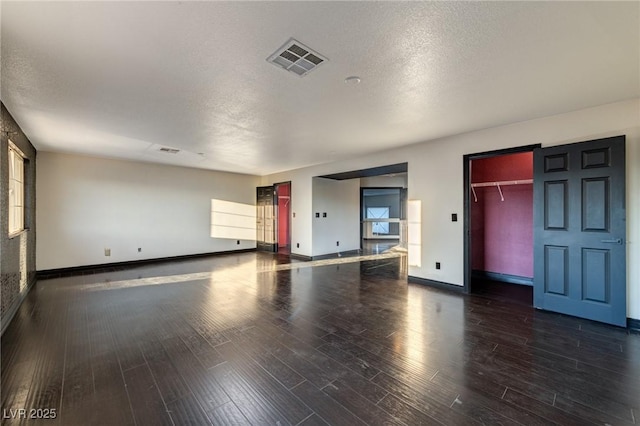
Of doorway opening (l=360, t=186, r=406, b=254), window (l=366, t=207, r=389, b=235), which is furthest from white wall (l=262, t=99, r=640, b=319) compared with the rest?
window (l=366, t=207, r=389, b=235)

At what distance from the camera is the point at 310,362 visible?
90.6 inches

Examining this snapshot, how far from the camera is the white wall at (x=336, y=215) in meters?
7.43

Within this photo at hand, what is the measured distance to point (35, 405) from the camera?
5.82 ft

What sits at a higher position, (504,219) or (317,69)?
(317,69)

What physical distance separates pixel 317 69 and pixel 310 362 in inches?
101

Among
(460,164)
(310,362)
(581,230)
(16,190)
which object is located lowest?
(310,362)

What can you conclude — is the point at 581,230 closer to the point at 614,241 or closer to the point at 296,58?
the point at 614,241

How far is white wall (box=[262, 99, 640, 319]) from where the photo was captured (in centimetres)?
301

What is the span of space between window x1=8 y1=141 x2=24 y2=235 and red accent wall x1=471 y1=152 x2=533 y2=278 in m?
7.48

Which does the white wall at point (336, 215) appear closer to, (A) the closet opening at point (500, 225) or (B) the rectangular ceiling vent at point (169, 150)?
(B) the rectangular ceiling vent at point (169, 150)

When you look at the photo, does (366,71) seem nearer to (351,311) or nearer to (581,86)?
(581,86)

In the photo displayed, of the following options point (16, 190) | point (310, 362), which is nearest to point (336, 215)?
point (310, 362)

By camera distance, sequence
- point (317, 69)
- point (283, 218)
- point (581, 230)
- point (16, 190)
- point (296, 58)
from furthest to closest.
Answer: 1. point (283, 218)
2. point (16, 190)
3. point (581, 230)
4. point (317, 69)
5. point (296, 58)

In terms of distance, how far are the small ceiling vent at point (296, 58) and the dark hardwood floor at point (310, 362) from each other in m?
2.57
